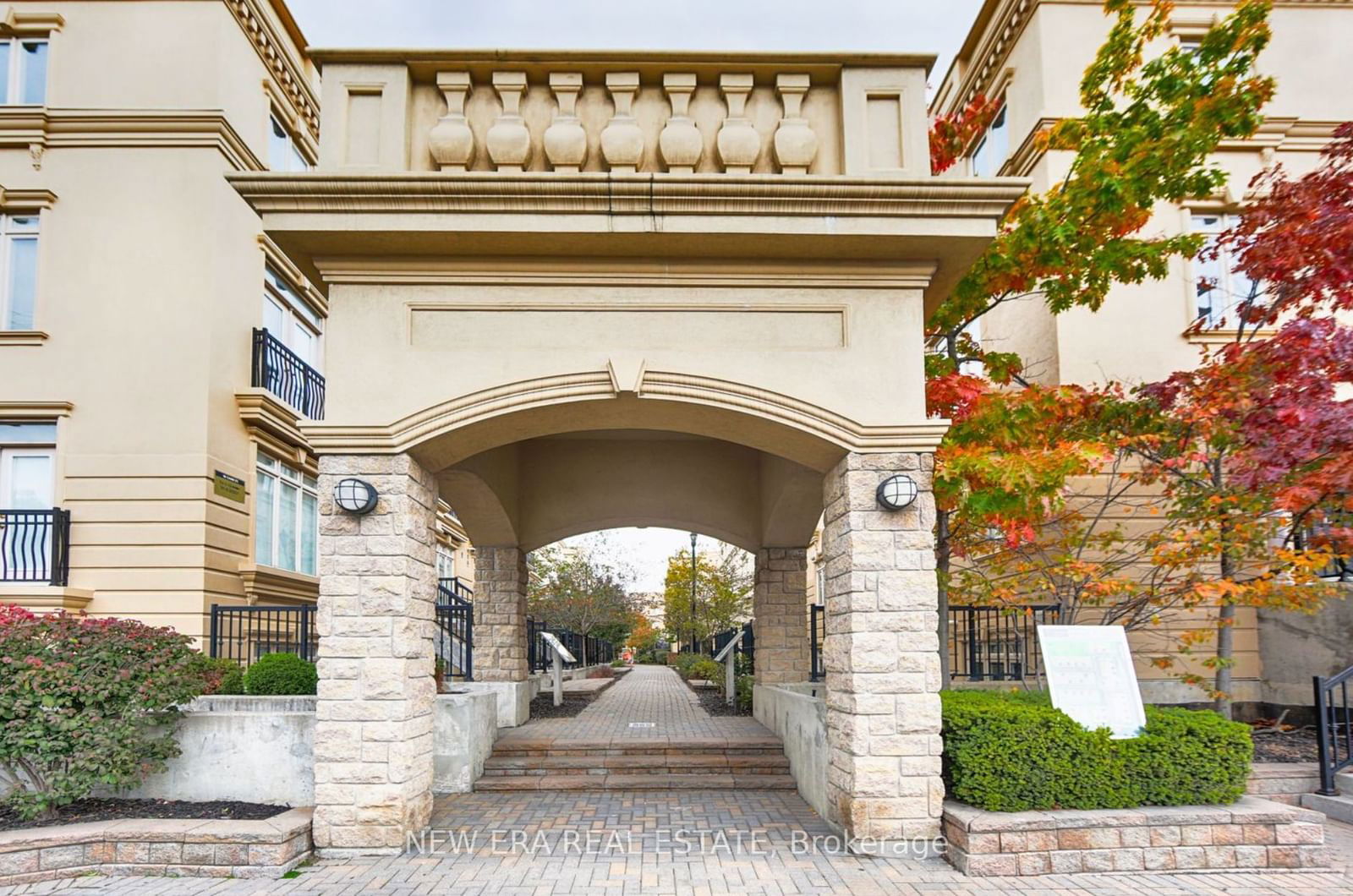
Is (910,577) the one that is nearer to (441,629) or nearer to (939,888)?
(939,888)

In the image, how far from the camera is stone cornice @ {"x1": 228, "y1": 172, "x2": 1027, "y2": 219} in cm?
648

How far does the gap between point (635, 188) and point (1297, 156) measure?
1077cm

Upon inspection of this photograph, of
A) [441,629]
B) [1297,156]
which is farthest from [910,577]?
[1297,156]

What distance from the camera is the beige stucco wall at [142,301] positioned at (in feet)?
39.9

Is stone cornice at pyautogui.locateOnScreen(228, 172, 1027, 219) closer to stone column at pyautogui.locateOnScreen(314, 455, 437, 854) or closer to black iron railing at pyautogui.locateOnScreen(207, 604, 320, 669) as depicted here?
stone column at pyautogui.locateOnScreen(314, 455, 437, 854)

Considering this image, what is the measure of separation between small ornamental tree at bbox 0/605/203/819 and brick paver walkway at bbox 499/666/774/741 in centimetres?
399

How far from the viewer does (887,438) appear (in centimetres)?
682

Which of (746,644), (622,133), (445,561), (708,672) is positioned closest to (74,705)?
(622,133)

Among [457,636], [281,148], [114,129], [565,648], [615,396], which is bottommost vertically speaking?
[565,648]

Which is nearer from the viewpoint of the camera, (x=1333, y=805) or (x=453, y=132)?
(x=453, y=132)

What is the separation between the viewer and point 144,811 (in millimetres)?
6844

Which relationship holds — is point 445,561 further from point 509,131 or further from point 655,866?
point 655,866

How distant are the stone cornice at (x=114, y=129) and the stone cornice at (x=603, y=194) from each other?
7645mm

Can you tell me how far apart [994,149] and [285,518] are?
12359mm
